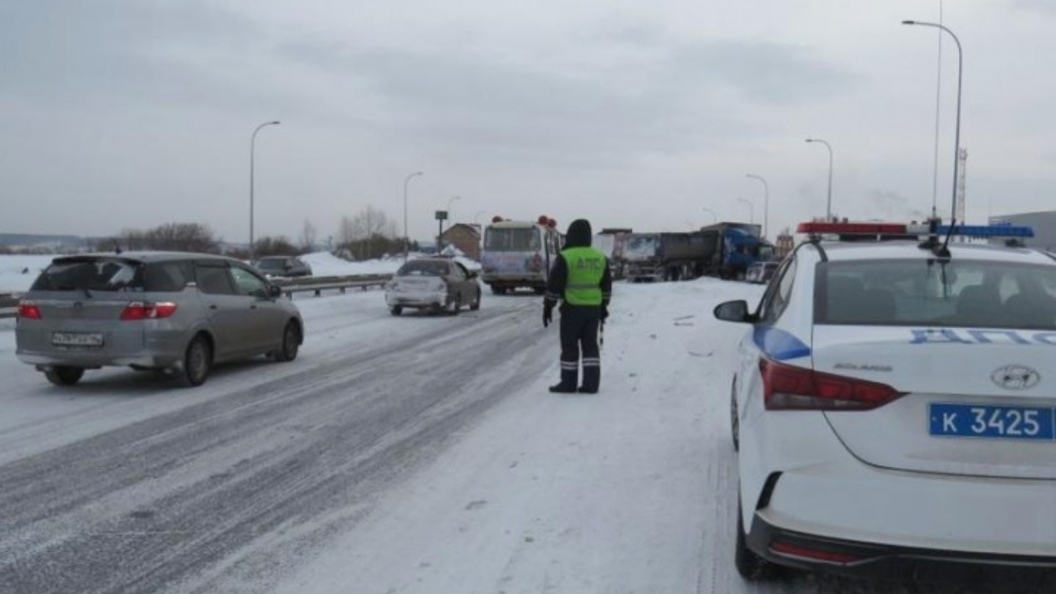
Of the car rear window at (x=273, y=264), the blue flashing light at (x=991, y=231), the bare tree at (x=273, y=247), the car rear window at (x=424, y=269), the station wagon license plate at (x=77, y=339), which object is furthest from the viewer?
the bare tree at (x=273, y=247)

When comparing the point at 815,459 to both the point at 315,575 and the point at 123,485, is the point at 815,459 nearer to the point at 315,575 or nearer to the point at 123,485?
the point at 315,575

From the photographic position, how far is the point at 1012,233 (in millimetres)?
11523

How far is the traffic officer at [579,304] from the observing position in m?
9.76

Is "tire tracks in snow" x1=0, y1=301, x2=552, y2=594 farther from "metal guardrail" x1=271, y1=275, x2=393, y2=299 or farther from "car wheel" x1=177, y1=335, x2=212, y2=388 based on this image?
"metal guardrail" x1=271, y1=275, x2=393, y2=299

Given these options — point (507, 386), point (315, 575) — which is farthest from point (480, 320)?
point (315, 575)

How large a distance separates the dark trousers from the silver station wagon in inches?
172

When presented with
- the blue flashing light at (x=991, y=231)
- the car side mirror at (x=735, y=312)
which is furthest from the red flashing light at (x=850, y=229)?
the car side mirror at (x=735, y=312)

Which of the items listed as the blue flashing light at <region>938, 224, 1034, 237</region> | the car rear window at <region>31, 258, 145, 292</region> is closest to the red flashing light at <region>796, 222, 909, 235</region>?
the blue flashing light at <region>938, 224, 1034, 237</region>

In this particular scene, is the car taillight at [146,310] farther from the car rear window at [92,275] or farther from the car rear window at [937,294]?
Answer: the car rear window at [937,294]

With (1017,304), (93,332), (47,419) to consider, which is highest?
(1017,304)

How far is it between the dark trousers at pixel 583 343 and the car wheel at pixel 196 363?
4329 millimetres

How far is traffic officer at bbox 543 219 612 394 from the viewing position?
9758 millimetres

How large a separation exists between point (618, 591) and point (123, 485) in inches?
146

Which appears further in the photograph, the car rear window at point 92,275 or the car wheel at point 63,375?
the car wheel at point 63,375
